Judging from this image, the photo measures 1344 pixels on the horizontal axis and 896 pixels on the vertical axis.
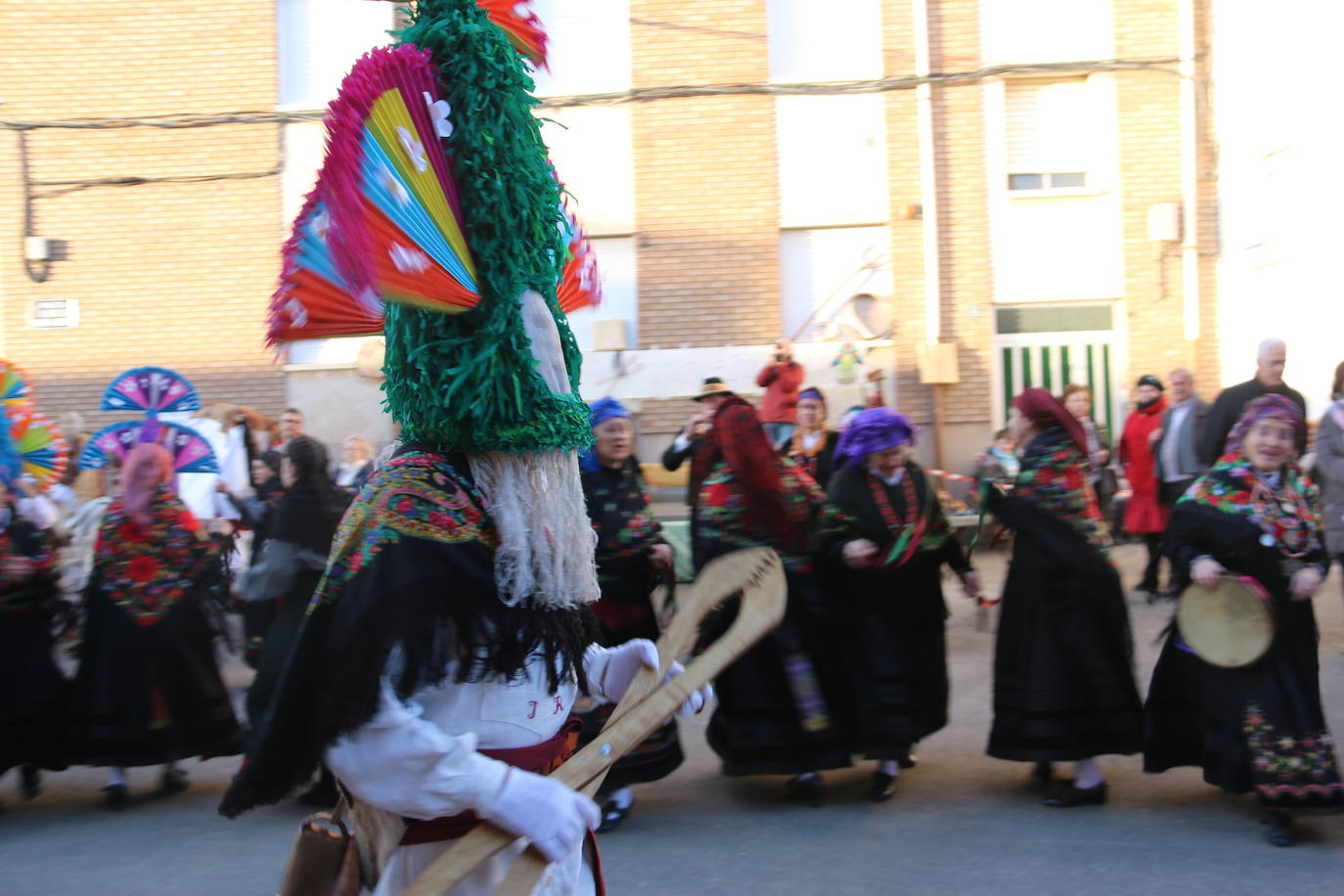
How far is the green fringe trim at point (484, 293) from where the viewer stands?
2.05m

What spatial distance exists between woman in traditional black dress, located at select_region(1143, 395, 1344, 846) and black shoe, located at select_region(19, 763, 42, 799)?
16.6ft

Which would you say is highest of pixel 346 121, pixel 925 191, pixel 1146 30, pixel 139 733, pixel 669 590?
pixel 1146 30

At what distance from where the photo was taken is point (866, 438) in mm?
5582

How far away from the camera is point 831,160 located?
13820mm

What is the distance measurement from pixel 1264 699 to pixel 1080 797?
37.7 inches

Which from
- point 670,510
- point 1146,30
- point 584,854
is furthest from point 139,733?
point 1146,30

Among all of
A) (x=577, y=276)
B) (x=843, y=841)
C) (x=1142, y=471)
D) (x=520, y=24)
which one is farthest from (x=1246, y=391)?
(x=520, y=24)

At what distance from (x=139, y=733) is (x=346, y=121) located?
4556mm

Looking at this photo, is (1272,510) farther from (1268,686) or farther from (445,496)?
(445,496)

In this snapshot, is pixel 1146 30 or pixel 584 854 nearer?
pixel 584 854

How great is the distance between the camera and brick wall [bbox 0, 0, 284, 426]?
14141 mm

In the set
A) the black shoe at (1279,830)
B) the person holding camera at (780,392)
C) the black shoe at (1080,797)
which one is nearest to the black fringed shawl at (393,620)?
the black shoe at (1279,830)

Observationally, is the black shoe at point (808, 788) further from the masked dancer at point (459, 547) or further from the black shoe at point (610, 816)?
the masked dancer at point (459, 547)

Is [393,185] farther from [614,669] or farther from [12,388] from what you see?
[12,388]
